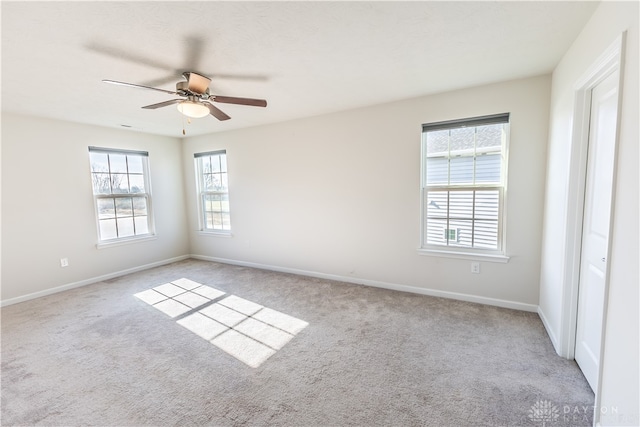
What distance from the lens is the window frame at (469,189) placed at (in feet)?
9.39

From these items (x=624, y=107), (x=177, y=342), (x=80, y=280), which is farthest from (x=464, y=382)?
(x=80, y=280)

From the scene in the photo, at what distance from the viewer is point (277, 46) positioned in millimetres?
1954

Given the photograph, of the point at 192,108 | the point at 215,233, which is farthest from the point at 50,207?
the point at 192,108

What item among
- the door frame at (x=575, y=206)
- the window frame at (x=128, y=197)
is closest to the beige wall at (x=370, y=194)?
the door frame at (x=575, y=206)

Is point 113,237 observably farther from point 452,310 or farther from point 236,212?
point 452,310

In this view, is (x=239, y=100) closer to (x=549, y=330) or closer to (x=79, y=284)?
(x=549, y=330)

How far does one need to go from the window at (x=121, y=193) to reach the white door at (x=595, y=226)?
5.59 metres

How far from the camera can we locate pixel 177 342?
8.12 ft

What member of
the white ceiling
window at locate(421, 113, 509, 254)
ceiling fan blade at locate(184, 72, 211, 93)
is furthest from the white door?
ceiling fan blade at locate(184, 72, 211, 93)

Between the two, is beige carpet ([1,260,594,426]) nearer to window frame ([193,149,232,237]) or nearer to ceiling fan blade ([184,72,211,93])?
window frame ([193,149,232,237])

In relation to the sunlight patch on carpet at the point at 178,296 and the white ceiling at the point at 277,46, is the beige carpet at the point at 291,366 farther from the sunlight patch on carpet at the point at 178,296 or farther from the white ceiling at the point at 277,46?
the white ceiling at the point at 277,46

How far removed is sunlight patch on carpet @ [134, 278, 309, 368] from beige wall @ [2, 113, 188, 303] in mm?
1217

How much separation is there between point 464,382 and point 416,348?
0.44 metres

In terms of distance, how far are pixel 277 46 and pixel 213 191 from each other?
3.65 metres
